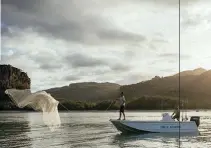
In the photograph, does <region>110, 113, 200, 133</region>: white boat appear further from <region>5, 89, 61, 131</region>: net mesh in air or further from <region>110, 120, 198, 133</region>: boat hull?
<region>5, 89, 61, 131</region>: net mesh in air

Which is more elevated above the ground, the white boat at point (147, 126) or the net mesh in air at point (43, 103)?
the net mesh in air at point (43, 103)

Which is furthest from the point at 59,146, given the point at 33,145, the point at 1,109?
the point at 1,109

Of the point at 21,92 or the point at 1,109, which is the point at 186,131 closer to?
the point at 21,92

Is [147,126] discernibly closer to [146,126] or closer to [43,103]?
[146,126]

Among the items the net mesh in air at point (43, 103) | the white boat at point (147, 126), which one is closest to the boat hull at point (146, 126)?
the white boat at point (147, 126)

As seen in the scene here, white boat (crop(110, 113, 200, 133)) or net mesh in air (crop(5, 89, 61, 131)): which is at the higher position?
net mesh in air (crop(5, 89, 61, 131))

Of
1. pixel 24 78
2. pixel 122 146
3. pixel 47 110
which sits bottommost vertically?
pixel 122 146

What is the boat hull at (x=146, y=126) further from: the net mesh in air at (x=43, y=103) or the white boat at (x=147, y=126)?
the net mesh in air at (x=43, y=103)

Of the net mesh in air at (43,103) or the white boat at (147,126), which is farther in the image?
the white boat at (147,126)

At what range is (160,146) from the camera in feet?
111

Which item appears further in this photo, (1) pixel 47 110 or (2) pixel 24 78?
(2) pixel 24 78

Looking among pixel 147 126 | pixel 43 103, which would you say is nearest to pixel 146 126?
pixel 147 126

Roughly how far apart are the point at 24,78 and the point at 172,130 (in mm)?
16762

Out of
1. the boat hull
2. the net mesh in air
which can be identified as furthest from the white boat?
the net mesh in air
